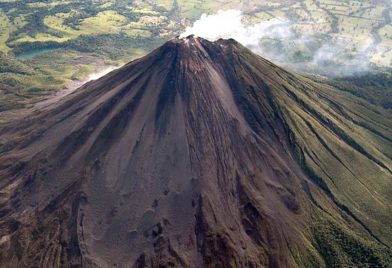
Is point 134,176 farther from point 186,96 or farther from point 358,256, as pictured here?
point 358,256

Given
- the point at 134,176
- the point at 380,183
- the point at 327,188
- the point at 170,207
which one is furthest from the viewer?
the point at 380,183

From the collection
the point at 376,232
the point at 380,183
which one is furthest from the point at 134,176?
the point at 380,183

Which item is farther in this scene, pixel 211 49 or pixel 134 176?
pixel 211 49

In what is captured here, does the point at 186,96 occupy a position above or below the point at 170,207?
above

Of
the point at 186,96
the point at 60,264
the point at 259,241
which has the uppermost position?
the point at 186,96

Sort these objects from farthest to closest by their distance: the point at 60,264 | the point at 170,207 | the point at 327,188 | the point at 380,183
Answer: the point at 380,183 < the point at 327,188 < the point at 170,207 < the point at 60,264

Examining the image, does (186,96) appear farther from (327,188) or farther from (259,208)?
(327,188)
